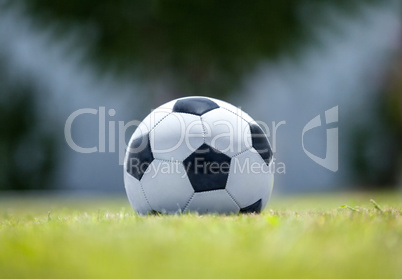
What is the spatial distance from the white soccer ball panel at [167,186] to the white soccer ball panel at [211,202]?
0.05 metres

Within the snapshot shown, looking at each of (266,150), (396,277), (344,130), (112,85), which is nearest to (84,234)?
(396,277)

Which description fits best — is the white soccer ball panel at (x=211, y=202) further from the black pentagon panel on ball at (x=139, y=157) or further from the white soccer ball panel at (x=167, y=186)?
the black pentagon panel on ball at (x=139, y=157)

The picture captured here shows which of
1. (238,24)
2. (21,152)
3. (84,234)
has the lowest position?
(21,152)

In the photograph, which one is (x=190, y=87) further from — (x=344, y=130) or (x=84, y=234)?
(x=84, y=234)

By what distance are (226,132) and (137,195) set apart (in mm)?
822

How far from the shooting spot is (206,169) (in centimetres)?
381

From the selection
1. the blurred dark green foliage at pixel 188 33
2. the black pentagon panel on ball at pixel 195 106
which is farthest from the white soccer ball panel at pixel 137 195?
the blurred dark green foliage at pixel 188 33

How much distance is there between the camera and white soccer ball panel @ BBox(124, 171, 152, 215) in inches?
A: 157

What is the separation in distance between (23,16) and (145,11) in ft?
12.4

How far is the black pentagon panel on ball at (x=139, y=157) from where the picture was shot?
396cm

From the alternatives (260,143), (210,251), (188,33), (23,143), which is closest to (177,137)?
(260,143)

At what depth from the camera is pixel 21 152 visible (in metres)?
17.6

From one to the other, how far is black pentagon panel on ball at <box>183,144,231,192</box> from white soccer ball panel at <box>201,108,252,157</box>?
0.06 m

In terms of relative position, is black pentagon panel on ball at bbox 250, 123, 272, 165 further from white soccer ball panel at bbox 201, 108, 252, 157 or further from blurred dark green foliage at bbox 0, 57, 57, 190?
blurred dark green foliage at bbox 0, 57, 57, 190
